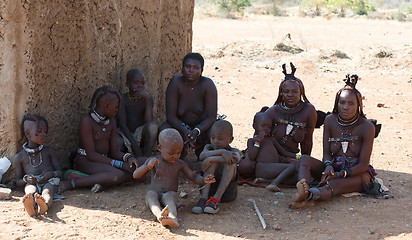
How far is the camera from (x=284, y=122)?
5027 millimetres

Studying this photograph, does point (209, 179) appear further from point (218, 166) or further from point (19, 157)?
point (19, 157)

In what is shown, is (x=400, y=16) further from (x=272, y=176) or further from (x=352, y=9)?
(x=272, y=176)

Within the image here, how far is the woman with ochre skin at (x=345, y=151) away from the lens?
14.8ft

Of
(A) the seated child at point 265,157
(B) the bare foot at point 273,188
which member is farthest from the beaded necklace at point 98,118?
(B) the bare foot at point 273,188

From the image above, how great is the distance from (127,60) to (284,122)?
1.78 meters

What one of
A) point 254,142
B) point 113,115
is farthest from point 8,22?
point 254,142

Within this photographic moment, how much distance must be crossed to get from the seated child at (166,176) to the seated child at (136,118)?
1.01 meters

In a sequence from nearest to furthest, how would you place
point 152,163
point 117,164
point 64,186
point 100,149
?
1. point 152,163
2. point 64,186
3. point 117,164
4. point 100,149

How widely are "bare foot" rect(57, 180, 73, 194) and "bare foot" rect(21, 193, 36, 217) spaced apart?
56 centimetres

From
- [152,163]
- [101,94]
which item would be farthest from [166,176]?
[101,94]

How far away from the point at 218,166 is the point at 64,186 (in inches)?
53.5

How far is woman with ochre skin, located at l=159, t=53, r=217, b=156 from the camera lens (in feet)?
16.9

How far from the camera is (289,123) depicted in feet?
16.4

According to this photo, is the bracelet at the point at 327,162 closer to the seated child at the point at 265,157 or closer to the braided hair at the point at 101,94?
the seated child at the point at 265,157
